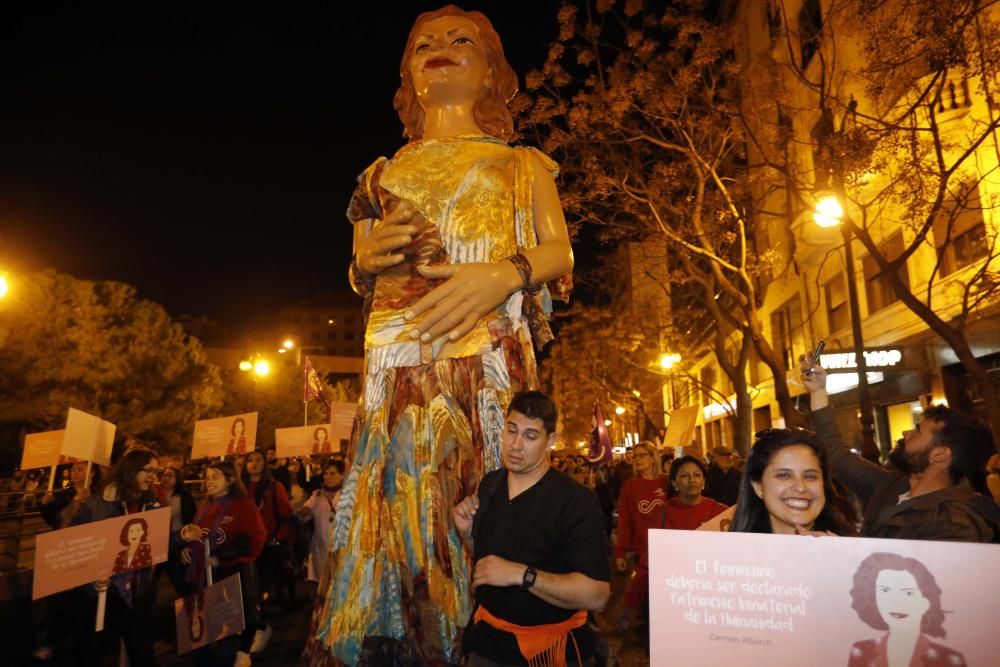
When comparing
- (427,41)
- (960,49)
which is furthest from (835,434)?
(960,49)

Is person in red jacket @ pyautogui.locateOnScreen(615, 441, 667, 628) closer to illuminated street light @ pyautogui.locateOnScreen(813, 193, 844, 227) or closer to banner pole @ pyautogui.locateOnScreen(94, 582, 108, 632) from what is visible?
Result: banner pole @ pyautogui.locateOnScreen(94, 582, 108, 632)

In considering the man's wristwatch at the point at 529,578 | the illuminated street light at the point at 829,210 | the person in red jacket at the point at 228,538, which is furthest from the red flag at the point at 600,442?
the man's wristwatch at the point at 529,578

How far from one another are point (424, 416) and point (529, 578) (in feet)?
2.48

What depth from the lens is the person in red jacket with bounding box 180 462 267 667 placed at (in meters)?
7.26

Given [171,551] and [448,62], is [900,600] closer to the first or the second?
[448,62]

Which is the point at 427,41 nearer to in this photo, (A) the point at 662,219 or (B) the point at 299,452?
(B) the point at 299,452

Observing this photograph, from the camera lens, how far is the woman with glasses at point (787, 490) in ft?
8.70

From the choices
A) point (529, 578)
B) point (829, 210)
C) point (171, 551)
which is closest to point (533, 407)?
point (529, 578)

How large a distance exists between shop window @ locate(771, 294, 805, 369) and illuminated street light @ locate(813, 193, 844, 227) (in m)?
14.8

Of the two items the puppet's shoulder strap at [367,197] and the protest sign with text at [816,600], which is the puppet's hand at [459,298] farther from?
the protest sign with text at [816,600]

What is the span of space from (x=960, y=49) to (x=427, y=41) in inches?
360

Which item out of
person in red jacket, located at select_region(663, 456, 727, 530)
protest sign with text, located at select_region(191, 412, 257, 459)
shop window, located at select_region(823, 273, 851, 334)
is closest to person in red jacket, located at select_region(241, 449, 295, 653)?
protest sign with text, located at select_region(191, 412, 257, 459)

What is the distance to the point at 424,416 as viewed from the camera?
9.90ft

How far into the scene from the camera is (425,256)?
3.24 m
